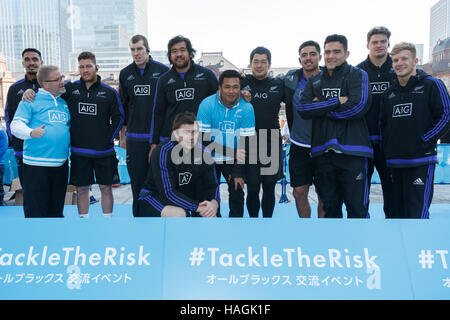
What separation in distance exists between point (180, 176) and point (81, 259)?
52.7 inches

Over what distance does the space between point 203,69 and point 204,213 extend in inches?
72.7

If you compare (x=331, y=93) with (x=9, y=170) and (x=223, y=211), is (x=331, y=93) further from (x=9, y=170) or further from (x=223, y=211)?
(x=9, y=170)

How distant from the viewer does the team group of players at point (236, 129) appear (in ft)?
11.6

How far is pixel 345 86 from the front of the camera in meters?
3.65

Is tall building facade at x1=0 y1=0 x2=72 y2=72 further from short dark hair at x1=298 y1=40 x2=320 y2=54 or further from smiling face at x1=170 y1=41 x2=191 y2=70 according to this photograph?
short dark hair at x1=298 y1=40 x2=320 y2=54

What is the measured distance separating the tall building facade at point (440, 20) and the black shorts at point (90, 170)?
454 feet

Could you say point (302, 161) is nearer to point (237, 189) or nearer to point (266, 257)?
point (237, 189)

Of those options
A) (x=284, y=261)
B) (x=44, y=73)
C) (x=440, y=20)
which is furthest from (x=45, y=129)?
(x=440, y=20)

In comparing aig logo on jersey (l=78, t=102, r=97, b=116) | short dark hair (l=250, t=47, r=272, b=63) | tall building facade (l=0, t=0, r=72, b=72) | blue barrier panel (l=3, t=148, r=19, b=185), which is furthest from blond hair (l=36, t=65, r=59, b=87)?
tall building facade (l=0, t=0, r=72, b=72)

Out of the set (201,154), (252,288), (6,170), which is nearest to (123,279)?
(252,288)

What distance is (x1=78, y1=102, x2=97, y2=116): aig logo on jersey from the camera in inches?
163

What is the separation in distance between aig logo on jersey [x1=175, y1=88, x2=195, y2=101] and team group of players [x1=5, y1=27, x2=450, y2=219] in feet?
0.04

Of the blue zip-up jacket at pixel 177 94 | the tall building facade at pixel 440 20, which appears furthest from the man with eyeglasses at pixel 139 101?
the tall building facade at pixel 440 20
